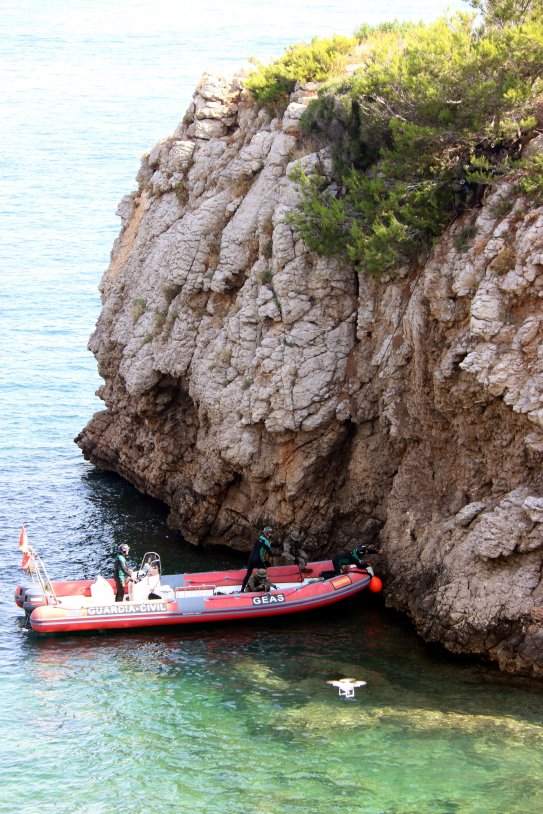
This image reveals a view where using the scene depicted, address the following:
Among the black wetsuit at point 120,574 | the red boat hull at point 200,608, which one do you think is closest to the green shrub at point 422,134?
the red boat hull at point 200,608

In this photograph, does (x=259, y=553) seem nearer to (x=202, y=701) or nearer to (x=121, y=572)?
(x=121, y=572)

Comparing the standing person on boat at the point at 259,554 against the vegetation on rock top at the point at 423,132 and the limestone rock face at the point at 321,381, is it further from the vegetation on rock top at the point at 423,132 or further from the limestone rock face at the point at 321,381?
the vegetation on rock top at the point at 423,132

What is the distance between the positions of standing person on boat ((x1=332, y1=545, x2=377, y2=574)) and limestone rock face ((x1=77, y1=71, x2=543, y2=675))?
1.39ft

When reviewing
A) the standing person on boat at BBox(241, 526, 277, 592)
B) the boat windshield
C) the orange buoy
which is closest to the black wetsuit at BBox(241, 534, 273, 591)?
the standing person on boat at BBox(241, 526, 277, 592)

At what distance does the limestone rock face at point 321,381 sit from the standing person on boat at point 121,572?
3.79 m

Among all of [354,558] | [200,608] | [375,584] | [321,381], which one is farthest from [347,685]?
[321,381]

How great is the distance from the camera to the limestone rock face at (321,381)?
2334 centimetres

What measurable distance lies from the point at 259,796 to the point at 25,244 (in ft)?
146

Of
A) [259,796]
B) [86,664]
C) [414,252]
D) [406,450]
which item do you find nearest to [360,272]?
[414,252]

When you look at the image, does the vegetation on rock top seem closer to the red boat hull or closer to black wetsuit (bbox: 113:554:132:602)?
the red boat hull

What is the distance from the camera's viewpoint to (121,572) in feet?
91.1

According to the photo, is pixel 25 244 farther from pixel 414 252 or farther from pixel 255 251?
pixel 414 252

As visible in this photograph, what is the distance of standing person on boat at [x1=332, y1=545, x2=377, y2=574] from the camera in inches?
1074

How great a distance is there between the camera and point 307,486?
28.8m
